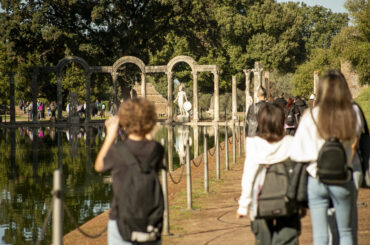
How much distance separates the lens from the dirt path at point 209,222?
7.21 meters

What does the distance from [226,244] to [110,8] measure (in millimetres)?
39846

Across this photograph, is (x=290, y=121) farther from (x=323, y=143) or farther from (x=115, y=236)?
(x=115, y=236)

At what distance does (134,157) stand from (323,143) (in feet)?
5.07

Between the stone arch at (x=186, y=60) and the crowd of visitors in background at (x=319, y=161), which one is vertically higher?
the stone arch at (x=186, y=60)

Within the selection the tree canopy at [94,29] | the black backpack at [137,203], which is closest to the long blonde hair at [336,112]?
the black backpack at [137,203]

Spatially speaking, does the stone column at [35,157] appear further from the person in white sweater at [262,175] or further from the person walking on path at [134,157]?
the person walking on path at [134,157]

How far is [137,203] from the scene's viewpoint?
162 inches

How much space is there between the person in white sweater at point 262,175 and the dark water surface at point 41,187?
3.63 m

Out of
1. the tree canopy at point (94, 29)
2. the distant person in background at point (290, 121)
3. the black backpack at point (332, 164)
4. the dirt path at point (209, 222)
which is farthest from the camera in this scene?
the tree canopy at point (94, 29)

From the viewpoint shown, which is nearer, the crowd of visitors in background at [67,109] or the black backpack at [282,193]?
the black backpack at [282,193]

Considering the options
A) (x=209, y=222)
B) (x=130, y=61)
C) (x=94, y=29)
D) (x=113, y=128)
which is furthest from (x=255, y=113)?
(x=94, y=29)

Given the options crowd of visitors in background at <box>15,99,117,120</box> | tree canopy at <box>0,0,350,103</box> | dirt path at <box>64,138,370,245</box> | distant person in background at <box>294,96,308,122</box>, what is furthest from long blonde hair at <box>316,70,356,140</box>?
tree canopy at <box>0,0,350,103</box>

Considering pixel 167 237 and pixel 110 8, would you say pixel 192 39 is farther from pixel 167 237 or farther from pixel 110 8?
pixel 167 237

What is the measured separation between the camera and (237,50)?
2458 inches
